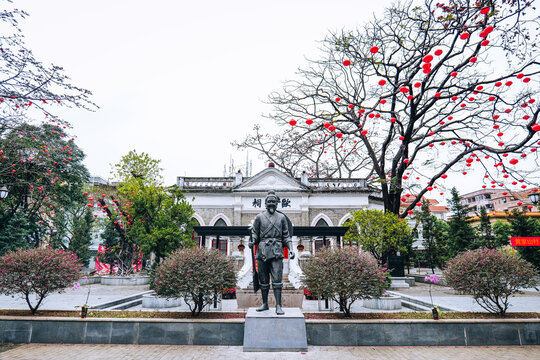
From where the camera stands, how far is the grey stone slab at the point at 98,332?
6.32m

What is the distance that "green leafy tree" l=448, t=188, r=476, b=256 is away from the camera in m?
23.9

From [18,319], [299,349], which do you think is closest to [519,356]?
[299,349]

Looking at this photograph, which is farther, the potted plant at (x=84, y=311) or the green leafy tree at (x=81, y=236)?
the green leafy tree at (x=81, y=236)

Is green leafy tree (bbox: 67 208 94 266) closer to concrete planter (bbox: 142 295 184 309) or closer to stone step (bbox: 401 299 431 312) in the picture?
concrete planter (bbox: 142 295 184 309)

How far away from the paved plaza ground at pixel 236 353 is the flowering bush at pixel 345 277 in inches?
49.0

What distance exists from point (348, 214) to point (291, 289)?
1092 cm

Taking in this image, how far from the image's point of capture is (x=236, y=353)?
565 centimetres

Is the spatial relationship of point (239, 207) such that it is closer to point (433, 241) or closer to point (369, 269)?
point (369, 269)

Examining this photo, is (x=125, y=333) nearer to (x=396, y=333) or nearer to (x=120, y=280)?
(x=396, y=333)

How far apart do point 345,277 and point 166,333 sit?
419 centimetres

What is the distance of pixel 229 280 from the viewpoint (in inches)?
288

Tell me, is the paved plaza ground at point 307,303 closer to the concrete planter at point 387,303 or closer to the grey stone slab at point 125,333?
the concrete planter at point 387,303

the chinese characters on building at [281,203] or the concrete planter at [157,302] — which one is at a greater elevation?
the chinese characters on building at [281,203]

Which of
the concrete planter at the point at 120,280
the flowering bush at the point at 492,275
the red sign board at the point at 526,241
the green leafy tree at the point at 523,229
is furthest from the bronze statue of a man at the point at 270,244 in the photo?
the red sign board at the point at 526,241
